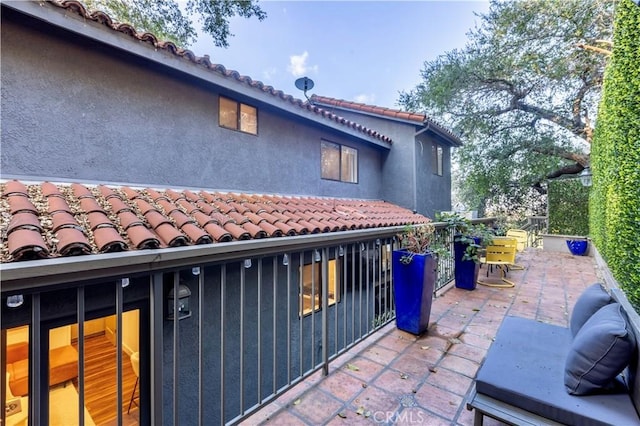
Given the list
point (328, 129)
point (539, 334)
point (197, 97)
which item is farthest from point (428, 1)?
point (539, 334)

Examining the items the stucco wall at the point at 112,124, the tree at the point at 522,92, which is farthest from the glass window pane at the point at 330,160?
the tree at the point at 522,92

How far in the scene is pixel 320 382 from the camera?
2.74m

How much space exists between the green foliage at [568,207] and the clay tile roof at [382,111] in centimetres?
497

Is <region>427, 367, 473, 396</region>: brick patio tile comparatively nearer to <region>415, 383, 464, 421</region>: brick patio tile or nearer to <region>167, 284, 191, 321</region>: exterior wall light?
<region>415, 383, 464, 421</region>: brick patio tile

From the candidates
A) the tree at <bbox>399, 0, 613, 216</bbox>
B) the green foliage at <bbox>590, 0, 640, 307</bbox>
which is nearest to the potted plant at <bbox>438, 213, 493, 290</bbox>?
the green foliage at <bbox>590, 0, 640, 307</bbox>

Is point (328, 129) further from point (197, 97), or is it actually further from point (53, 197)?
point (53, 197)

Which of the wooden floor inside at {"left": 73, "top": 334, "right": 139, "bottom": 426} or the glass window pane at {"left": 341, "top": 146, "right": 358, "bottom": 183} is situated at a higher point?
the glass window pane at {"left": 341, "top": 146, "right": 358, "bottom": 183}

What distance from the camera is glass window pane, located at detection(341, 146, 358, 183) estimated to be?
373 inches

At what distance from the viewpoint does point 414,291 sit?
3611 mm

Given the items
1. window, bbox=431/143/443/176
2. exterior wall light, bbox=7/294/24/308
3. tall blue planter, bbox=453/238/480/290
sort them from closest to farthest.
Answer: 1. exterior wall light, bbox=7/294/24/308
2. tall blue planter, bbox=453/238/480/290
3. window, bbox=431/143/443/176

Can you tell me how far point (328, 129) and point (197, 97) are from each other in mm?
3898

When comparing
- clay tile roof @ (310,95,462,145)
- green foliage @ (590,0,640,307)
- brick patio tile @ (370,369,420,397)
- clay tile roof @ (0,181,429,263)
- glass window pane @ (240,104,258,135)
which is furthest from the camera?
clay tile roof @ (310,95,462,145)

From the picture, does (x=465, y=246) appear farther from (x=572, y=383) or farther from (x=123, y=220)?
(x=123, y=220)

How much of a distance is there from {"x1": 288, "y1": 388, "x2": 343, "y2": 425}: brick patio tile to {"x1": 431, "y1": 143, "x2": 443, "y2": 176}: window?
10813 millimetres
